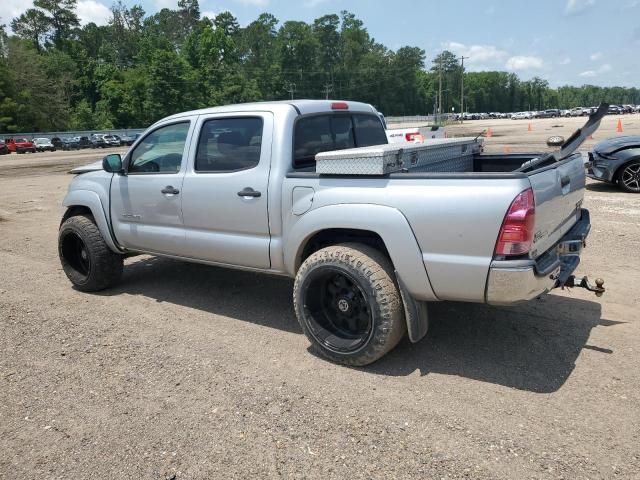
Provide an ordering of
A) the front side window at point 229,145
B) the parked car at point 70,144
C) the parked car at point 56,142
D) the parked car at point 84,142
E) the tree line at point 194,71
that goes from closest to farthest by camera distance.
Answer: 1. the front side window at point 229,145
2. the parked car at point 56,142
3. the parked car at point 70,144
4. the parked car at point 84,142
5. the tree line at point 194,71

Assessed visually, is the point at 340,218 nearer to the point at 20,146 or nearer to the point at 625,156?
the point at 625,156

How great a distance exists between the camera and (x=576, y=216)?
172 inches

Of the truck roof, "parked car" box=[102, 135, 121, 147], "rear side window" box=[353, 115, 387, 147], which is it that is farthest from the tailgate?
"parked car" box=[102, 135, 121, 147]

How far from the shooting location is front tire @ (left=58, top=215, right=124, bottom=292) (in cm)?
564

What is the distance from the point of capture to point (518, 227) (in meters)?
3.10

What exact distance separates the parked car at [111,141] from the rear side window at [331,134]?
5520cm

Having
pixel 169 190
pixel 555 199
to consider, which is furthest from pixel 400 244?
pixel 169 190

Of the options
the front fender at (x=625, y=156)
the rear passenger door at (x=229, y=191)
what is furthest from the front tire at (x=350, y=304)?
the front fender at (x=625, y=156)

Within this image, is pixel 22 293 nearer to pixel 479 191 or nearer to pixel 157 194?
pixel 157 194

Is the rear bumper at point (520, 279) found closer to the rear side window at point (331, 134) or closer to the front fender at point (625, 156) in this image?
the rear side window at point (331, 134)

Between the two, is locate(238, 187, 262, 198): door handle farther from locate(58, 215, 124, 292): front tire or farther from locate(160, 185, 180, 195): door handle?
locate(58, 215, 124, 292): front tire

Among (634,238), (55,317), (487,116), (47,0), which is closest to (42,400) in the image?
(55,317)

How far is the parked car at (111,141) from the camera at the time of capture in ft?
181

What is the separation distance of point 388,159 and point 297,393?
5.62ft
